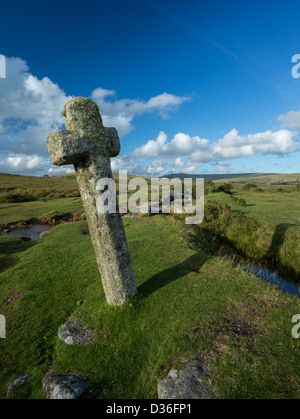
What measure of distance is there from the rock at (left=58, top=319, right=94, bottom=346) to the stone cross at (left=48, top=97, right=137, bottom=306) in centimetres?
139

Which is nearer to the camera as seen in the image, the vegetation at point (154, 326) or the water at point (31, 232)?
the vegetation at point (154, 326)

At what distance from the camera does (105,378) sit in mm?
5883

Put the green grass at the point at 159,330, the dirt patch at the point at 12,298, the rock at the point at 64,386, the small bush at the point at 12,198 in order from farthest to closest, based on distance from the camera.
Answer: the small bush at the point at 12,198 → the dirt patch at the point at 12,298 → the green grass at the point at 159,330 → the rock at the point at 64,386

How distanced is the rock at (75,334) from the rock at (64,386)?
3.95 ft

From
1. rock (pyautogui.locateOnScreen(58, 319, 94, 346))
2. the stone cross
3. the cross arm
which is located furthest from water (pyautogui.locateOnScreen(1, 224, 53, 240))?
the cross arm

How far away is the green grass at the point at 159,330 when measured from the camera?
5.47m

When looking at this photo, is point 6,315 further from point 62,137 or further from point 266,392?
point 266,392

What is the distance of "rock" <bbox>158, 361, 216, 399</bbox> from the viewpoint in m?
4.94

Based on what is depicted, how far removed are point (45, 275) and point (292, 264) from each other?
16572 mm

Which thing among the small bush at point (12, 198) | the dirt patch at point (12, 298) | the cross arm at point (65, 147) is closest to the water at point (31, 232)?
the dirt patch at point (12, 298)

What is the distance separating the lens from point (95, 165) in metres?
6.95

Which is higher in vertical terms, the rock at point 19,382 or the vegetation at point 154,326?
the vegetation at point 154,326

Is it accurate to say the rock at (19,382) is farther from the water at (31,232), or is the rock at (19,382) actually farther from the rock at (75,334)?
the water at (31,232)

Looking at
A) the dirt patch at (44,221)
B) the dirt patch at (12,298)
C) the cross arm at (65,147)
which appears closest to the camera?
the cross arm at (65,147)
